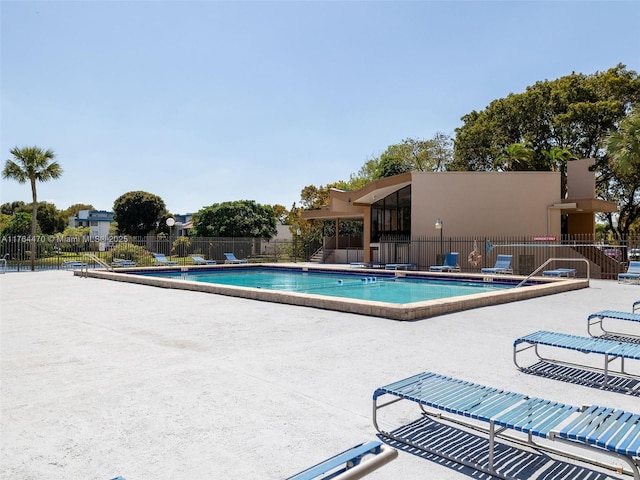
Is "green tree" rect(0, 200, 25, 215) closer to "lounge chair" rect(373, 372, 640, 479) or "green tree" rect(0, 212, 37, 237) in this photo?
"green tree" rect(0, 212, 37, 237)

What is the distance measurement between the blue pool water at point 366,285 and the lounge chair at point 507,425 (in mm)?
9923

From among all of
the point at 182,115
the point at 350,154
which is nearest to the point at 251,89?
the point at 182,115

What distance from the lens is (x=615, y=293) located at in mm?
13156

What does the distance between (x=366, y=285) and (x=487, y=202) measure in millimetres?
8735

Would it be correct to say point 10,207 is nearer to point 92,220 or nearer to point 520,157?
point 92,220

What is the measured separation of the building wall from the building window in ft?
7.47

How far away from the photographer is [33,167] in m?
25.8

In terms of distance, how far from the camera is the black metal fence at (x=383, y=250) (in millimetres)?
21750

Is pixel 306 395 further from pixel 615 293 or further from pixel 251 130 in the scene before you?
pixel 251 130

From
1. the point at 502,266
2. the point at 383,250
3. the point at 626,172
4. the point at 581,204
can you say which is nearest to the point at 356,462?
the point at 502,266

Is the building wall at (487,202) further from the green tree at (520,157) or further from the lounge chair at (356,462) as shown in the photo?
the lounge chair at (356,462)

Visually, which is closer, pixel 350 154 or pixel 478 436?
pixel 478 436

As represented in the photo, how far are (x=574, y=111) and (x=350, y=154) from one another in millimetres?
21698

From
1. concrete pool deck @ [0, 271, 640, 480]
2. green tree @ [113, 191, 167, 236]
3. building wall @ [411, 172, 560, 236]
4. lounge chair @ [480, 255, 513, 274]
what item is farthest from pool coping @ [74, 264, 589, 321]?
green tree @ [113, 191, 167, 236]
